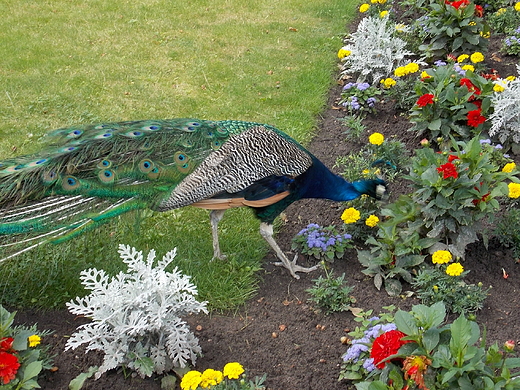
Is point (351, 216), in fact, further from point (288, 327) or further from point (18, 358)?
point (18, 358)

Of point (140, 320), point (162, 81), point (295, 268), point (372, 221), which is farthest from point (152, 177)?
point (162, 81)

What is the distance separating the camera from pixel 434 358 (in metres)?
2.27

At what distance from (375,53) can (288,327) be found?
3228 mm

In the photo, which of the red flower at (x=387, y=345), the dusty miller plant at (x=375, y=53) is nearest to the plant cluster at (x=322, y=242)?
the red flower at (x=387, y=345)

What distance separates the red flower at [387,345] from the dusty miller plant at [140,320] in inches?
32.0

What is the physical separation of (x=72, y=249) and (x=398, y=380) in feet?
6.59

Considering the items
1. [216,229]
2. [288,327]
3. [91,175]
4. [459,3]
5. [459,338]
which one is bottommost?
[288,327]

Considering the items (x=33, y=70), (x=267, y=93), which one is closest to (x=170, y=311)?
(x=267, y=93)

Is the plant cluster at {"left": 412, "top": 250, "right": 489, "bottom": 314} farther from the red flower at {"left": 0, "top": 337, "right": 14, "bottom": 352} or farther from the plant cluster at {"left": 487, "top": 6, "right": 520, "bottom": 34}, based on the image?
the plant cluster at {"left": 487, "top": 6, "right": 520, "bottom": 34}

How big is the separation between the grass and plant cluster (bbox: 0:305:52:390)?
52 centimetres

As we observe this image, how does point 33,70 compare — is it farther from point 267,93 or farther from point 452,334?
point 452,334

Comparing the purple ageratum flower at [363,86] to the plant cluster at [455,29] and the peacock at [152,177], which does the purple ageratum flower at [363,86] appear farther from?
the peacock at [152,177]

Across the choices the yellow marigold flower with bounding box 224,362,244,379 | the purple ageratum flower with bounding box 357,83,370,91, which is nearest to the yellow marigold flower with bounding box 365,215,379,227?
the yellow marigold flower with bounding box 224,362,244,379

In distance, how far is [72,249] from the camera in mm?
3307
